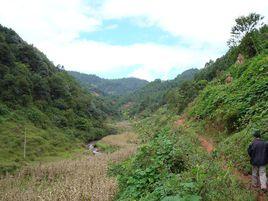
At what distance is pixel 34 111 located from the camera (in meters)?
68.8

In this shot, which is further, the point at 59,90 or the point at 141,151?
the point at 59,90

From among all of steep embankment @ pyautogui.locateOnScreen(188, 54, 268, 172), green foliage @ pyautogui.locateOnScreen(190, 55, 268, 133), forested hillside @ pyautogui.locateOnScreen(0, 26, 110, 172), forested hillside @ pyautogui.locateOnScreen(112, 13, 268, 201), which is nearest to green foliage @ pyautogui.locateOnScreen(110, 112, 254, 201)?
forested hillside @ pyautogui.locateOnScreen(112, 13, 268, 201)

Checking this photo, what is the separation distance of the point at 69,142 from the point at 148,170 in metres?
54.6

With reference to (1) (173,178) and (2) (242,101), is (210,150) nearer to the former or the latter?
(2) (242,101)

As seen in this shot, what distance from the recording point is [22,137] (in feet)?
178

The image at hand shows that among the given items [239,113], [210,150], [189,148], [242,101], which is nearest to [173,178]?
[189,148]

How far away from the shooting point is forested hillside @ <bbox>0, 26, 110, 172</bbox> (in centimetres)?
5247

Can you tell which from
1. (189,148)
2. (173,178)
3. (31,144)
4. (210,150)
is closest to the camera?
(173,178)

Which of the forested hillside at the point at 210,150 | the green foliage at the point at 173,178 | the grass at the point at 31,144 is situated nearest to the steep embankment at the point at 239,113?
the forested hillside at the point at 210,150

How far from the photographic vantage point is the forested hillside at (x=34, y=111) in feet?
172

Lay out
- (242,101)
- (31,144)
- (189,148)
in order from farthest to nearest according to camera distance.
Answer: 1. (31,144)
2. (242,101)
3. (189,148)

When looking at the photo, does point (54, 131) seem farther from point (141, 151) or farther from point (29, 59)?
point (141, 151)

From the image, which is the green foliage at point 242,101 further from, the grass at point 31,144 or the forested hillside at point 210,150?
the grass at point 31,144

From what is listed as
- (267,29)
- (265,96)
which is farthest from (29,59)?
(265,96)
